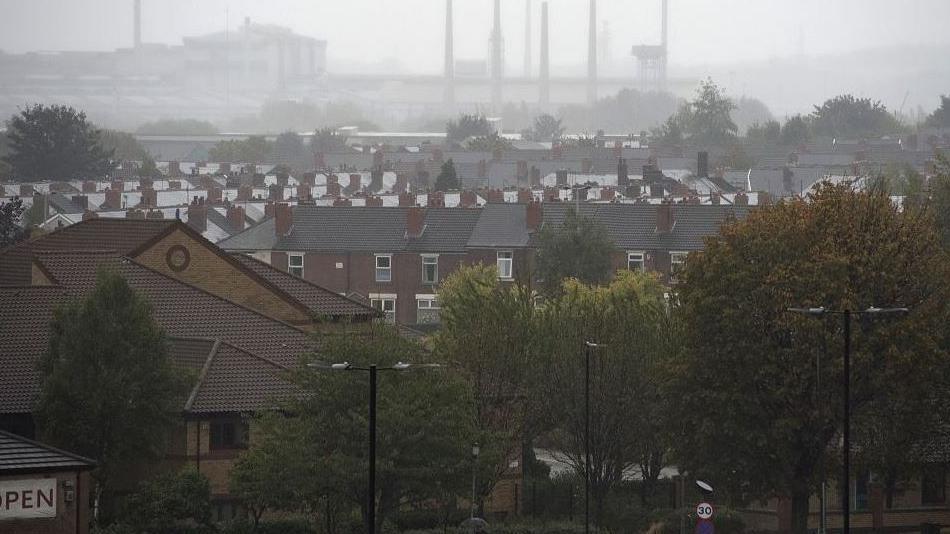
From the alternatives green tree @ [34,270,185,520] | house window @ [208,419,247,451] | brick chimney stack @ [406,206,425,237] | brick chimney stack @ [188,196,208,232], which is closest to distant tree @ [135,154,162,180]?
brick chimney stack @ [188,196,208,232]

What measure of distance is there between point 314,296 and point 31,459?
23.4 metres

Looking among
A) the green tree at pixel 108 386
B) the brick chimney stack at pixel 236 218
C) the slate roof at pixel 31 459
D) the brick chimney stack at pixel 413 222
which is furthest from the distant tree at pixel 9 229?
the slate roof at pixel 31 459

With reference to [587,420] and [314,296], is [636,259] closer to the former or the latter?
[314,296]

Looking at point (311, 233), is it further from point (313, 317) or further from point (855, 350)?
point (855, 350)

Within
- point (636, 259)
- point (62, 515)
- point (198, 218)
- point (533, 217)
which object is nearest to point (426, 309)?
point (533, 217)

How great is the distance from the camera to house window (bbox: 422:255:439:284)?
82.8m

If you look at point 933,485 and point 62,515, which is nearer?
point 62,515

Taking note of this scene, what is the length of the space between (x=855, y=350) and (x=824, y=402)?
1224 mm

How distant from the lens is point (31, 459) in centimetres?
3142

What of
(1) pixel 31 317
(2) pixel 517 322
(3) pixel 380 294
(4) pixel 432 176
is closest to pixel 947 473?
(2) pixel 517 322

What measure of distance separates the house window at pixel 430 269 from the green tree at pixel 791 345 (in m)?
39.2

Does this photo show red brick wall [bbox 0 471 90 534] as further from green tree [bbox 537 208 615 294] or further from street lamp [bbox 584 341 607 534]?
green tree [bbox 537 208 615 294]

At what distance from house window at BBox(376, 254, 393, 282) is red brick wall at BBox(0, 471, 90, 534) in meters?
50.9

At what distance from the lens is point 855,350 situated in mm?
40938
